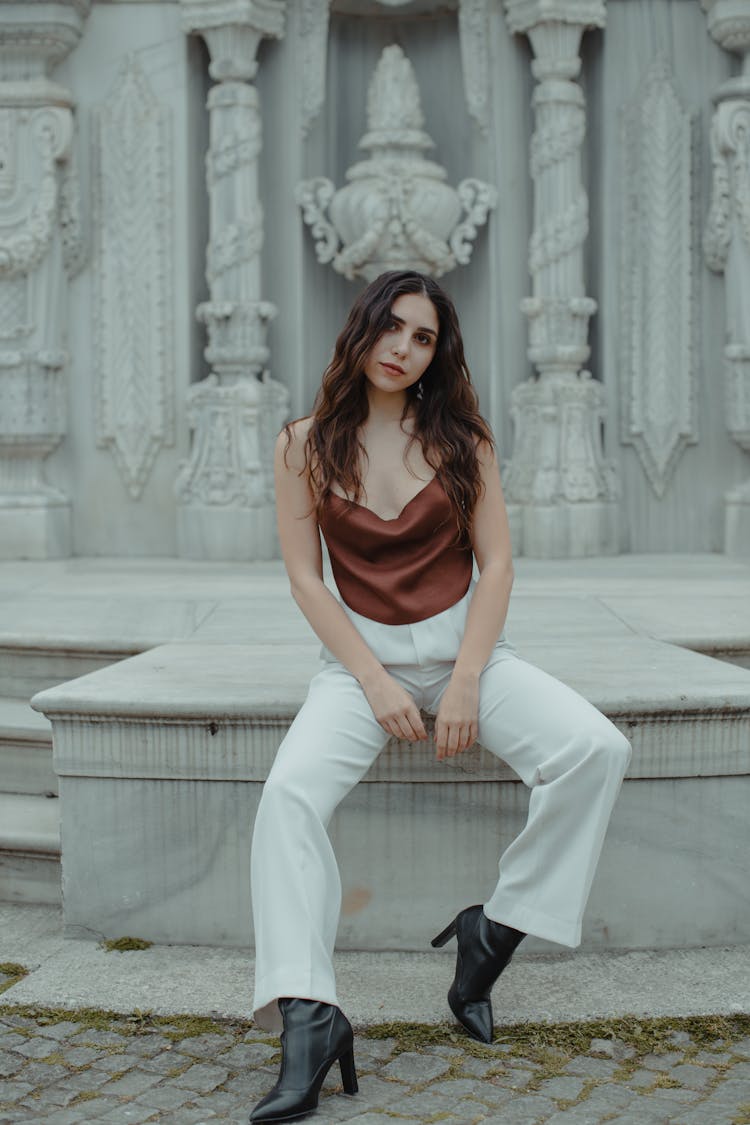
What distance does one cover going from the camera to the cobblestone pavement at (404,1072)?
8.39ft

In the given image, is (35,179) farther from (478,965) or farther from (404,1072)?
(404,1072)

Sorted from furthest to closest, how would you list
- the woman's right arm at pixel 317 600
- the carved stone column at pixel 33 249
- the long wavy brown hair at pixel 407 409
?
1. the carved stone column at pixel 33 249
2. the long wavy brown hair at pixel 407 409
3. the woman's right arm at pixel 317 600

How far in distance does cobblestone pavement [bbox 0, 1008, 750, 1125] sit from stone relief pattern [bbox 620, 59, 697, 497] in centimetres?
398

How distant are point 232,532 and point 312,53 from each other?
2.07 m

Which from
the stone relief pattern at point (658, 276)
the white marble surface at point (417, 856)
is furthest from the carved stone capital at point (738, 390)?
the white marble surface at point (417, 856)

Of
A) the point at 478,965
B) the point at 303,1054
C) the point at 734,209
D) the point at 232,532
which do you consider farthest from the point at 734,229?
the point at 303,1054

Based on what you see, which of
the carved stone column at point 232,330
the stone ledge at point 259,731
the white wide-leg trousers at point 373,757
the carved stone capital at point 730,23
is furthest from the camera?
the carved stone column at point 232,330

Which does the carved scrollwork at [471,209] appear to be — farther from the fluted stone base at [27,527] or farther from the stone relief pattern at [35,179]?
the fluted stone base at [27,527]

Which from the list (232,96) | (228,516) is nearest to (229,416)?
(228,516)

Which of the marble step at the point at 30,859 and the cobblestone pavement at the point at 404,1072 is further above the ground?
the marble step at the point at 30,859

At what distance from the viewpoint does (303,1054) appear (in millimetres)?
2541

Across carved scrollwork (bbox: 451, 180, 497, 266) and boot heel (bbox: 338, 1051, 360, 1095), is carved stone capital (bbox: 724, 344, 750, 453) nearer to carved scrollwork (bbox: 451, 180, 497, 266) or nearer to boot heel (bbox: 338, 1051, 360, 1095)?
carved scrollwork (bbox: 451, 180, 497, 266)

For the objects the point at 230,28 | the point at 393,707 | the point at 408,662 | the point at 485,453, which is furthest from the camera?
the point at 230,28

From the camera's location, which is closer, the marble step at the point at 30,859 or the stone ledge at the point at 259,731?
the stone ledge at the point at 259,731
